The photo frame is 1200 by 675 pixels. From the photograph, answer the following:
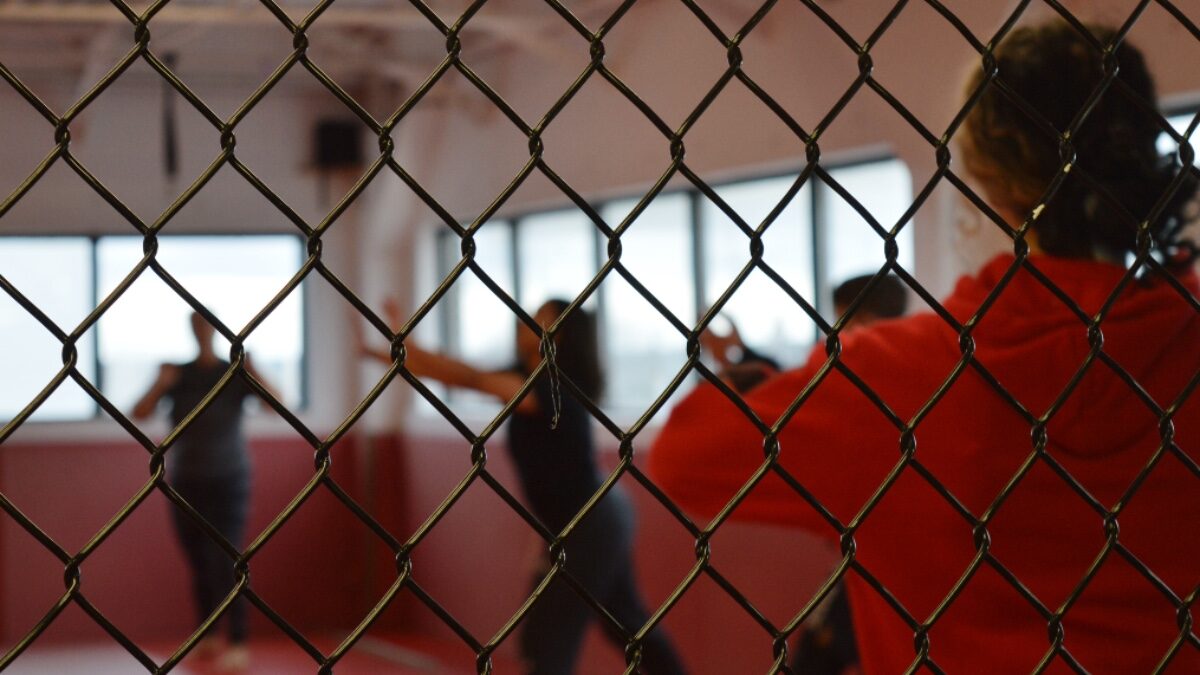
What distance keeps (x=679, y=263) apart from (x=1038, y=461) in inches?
162

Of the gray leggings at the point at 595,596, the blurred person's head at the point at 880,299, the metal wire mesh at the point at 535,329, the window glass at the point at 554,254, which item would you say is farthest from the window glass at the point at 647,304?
the metal wire mesh at the point at 535,329

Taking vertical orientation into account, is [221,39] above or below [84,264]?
above

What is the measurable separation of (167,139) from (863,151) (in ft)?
12.7

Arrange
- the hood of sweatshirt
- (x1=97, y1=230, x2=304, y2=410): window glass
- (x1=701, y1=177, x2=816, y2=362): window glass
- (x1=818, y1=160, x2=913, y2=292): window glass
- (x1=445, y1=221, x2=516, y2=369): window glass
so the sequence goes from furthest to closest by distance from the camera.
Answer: (x1=97, y1=230, x2=304, y2=410): window glass
(x1=445, y1=221, x2=516, y2=369): window glass
(x1=701, y1=177, x2=816, y2=362): window glass
(x1=818, y1=160, x2=913, y2=292): window glass
the hood of sweatshirt

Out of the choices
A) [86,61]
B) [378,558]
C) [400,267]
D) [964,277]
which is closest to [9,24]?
[86,61]

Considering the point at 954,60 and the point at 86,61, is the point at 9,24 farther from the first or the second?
the point at 954,60

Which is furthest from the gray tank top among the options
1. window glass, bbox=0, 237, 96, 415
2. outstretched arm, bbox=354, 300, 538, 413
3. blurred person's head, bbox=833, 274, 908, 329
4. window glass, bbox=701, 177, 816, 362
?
blurred person's head, bbox=833, 274, 908, 329

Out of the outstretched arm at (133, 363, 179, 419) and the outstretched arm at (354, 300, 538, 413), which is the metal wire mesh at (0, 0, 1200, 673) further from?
the outstretched arm at (133, 363, 179, 419)

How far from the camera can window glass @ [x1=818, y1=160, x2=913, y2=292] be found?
4160 millimetres

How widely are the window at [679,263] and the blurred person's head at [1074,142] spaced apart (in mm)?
2491

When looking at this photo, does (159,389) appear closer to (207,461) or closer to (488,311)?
(207,461)

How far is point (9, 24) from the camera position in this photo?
5.98m

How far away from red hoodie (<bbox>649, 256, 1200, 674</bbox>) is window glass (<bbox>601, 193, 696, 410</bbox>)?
3.92 m

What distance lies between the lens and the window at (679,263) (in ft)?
14.4
